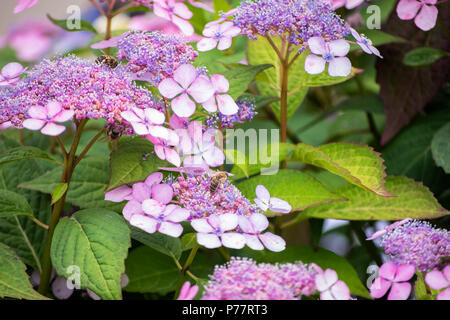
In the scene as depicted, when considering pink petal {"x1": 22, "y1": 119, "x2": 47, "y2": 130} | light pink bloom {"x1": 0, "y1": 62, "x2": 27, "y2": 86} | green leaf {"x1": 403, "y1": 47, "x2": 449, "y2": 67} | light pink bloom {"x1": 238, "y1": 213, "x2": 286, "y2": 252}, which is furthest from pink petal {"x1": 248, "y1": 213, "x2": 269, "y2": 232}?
green leaf {"x1": 403, "y1": 47, "x2": 449, "y2": 67}

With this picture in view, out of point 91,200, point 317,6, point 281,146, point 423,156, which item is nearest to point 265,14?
point 317,6

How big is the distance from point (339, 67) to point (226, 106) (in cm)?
12

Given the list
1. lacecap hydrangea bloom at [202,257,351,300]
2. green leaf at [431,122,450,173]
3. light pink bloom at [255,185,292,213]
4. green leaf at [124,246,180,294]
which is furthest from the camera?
green leaf at [431,122,450,173]

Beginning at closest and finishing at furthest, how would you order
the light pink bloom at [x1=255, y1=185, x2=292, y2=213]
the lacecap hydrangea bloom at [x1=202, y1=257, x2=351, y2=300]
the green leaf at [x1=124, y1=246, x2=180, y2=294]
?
the lacecap hydrangea bloom at [x1=202, y1=257, x2=351, y2=300] < the light pink bloom at [x1=255, y1=185, x2=292, y2=213] < the green leaf at [x1=124, y1=246, x2=180, y2=294]

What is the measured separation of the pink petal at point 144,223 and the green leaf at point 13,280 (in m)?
0.11

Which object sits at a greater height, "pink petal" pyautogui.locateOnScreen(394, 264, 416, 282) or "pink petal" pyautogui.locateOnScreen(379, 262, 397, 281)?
"pink petal" pyautogui.locateOnScreen(394, 264, 416, 282)

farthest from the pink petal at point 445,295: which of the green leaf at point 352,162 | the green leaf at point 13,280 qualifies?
the green leaf at point 13,280

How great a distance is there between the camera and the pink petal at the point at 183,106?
0.56 m

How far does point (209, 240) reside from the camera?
18.9 inches

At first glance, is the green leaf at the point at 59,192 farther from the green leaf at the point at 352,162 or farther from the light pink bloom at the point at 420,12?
the light pink bloom at the point at 420,12

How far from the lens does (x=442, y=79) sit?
2.91 ft

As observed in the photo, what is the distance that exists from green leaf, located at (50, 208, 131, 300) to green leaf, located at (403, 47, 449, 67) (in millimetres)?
486

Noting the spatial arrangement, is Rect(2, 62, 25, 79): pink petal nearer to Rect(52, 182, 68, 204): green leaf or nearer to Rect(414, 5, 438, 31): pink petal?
Rect(52, 182, 68, 204): green leaf

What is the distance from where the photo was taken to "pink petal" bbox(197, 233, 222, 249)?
0.48 meters
